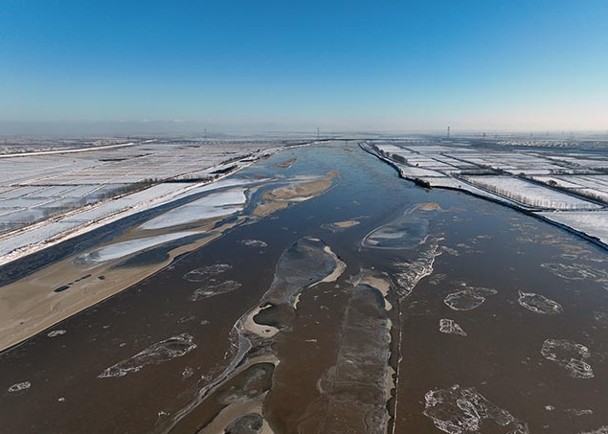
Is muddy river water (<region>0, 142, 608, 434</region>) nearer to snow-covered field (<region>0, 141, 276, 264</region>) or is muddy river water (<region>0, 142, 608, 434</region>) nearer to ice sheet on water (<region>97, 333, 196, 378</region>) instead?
ice sheet on water (<region>97, 333, 196, 378</region>)

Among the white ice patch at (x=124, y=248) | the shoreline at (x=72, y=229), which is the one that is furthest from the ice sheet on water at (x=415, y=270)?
the shoreline at (x=72, y=229)

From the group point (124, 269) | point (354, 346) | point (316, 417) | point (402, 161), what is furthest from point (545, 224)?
point (402, 161)

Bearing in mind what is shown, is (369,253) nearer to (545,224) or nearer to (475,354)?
(475,354)

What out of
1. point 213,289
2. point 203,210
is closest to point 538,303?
point 213,289

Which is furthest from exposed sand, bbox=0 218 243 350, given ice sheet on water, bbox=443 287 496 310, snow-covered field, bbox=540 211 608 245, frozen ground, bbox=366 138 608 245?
frozen ground, bbox=366 138 608 245

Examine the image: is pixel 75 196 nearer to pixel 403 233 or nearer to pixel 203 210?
pixel 203 210
